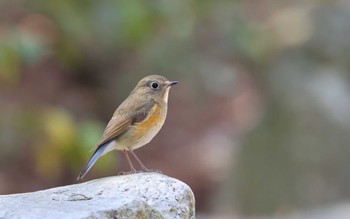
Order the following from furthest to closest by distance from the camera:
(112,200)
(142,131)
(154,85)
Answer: (154,85)
(142,131)
(112,200)

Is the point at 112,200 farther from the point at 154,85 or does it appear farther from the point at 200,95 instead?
the point at 200,95

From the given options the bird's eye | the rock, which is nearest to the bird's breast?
the bird's eye

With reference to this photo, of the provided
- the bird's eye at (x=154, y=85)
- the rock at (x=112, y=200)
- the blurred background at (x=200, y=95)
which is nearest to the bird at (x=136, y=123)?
the bird's eye at (x=154, y=85)

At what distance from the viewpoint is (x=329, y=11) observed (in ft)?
42.0

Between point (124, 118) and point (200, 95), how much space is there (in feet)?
29.5

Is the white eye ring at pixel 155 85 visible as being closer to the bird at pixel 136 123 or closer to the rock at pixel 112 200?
the bird at pixel 136 123

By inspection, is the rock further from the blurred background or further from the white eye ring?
the blurred background

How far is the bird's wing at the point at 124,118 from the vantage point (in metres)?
5.79

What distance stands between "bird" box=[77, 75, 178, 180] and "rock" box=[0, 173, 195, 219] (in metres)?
0.79

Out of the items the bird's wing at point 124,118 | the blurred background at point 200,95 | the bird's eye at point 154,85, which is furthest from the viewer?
the blurred background at point 200,95

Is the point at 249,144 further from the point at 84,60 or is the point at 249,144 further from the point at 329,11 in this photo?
the point at 84,60

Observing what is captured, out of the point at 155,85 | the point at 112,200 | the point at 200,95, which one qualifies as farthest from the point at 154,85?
the point at 200,95

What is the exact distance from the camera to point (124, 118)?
5863 mm

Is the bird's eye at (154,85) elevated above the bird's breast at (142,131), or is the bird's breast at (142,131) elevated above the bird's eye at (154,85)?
the bird's eye at (154,85)
